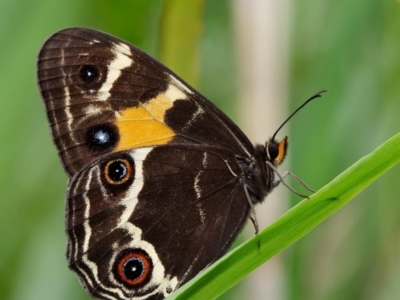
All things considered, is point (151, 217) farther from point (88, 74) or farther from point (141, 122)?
point (88, 74)

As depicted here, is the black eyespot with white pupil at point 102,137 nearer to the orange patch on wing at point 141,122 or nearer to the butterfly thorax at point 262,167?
the orange patch on wing at point 141,122

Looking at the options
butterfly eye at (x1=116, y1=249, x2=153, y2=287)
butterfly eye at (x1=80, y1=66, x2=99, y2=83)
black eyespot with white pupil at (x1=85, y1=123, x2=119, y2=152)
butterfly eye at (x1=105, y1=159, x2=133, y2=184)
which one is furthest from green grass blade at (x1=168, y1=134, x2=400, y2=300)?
butterfly eye at (x1=80, y1=66, x2=99, y2=83)

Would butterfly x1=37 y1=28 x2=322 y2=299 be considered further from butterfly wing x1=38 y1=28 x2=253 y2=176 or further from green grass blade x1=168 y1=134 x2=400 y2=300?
green grass blade x1=168 y1=134 x2=400 y2=300

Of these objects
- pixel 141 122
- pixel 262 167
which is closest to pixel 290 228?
pixel 262 167

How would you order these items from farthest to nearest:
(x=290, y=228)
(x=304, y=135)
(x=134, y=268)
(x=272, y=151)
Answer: (x=304, y=135), (x=272, y=151), (x=134, y=268), (x=290, y=228)

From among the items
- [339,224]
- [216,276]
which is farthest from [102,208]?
[339,224]

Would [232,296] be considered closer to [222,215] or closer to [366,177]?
[222,215]
